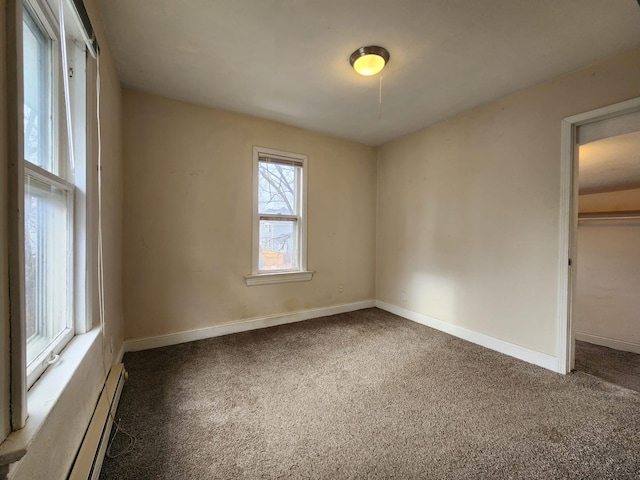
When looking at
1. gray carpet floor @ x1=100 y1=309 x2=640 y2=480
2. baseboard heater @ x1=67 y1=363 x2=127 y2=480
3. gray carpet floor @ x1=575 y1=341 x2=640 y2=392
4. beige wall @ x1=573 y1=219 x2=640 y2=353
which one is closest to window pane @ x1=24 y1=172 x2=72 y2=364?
baseboard heater @ x1=67 y1=363 x2=127 y2=480

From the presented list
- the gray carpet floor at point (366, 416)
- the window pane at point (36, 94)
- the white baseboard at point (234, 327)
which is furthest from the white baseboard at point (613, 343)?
the window pane at point (36, 94)

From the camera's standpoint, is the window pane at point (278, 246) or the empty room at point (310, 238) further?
the window pane at point (278, 246)

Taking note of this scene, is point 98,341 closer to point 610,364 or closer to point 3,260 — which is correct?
point 3,260

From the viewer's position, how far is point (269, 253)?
3232mm

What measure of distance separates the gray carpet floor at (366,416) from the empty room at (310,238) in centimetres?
2

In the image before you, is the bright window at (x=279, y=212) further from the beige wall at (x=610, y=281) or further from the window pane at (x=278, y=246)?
the beige wall at (x=610, y=281)

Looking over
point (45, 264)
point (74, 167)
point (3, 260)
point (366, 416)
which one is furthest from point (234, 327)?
point (3, 260)

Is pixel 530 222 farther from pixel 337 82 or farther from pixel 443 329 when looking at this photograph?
pixel 337 82

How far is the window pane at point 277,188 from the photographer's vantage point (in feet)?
10.3

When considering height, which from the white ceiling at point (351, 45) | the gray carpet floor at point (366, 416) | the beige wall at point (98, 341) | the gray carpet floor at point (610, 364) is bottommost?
the gray carpet floor at point (610, 364)

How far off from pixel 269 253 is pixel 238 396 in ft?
5.55

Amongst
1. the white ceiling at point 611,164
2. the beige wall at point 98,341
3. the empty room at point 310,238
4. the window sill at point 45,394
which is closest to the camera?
the window sill at point 45,394

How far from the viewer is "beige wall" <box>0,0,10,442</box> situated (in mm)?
688

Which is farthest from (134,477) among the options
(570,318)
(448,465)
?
(570,318)
